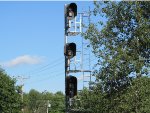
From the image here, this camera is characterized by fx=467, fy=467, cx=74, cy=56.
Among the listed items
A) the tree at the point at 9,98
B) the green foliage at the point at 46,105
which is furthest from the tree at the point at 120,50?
the green foliage at the point at 46,105

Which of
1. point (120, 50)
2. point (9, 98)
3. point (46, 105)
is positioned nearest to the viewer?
point (120, 50)

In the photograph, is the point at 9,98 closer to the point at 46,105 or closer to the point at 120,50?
the point at 120,50

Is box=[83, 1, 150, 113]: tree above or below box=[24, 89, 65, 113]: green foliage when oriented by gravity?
below

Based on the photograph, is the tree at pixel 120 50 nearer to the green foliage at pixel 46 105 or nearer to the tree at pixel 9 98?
the tree at pixel 9 98

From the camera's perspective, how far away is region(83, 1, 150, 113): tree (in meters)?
18.3

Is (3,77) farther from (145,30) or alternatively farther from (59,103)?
(59,103)

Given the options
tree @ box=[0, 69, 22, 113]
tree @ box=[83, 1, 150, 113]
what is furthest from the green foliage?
tree @ box=[83, 1, 150, 113]

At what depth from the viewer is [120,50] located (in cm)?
1858

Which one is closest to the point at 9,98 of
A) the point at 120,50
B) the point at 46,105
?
the point at 120,50

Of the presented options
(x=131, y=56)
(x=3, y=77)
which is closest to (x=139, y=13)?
(x=131, y=56)

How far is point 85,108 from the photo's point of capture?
20.3 metres

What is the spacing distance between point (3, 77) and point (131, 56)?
40.8m

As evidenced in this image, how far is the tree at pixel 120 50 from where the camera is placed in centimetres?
1834

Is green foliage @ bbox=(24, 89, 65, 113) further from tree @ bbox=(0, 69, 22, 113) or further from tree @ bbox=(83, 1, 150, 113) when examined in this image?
tree @ bbox=(83, 1, 150, 113)
